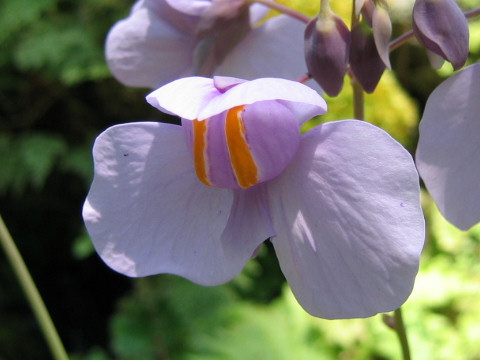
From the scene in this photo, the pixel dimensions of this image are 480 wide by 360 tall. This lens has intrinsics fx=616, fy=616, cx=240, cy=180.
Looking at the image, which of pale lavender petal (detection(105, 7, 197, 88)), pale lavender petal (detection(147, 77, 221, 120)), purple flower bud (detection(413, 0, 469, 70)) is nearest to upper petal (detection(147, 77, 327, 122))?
pale lavender petal (detection(147, 77, 221, 120))

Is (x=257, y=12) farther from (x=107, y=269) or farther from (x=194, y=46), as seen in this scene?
(x=107, y=269)

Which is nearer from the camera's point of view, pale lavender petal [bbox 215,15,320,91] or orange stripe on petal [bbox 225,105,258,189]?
orange stripe on petal [bbox 225,105,258,189]

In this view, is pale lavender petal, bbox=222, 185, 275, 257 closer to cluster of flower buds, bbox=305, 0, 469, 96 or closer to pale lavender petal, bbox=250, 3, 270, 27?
cluster of flower buds, bbox=305, 0, 469, 96

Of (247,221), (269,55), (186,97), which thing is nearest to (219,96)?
(186,97)

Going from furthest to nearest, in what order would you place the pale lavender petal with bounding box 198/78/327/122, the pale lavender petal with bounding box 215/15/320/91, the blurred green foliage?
the blurred green foliage, the pale lavender petal with bounding box 215/15/320/91, the pale lavender petal with bounding box 198/78/327/122

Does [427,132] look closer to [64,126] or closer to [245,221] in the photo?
[245,221]

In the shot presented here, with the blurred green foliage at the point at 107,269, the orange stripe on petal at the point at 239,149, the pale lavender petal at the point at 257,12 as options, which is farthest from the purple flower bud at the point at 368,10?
the blurred green foliage at the point at 107,269

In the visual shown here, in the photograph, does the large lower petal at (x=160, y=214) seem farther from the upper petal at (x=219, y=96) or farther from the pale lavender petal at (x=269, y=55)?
the pale lavender petal at (x=269, y=55)
